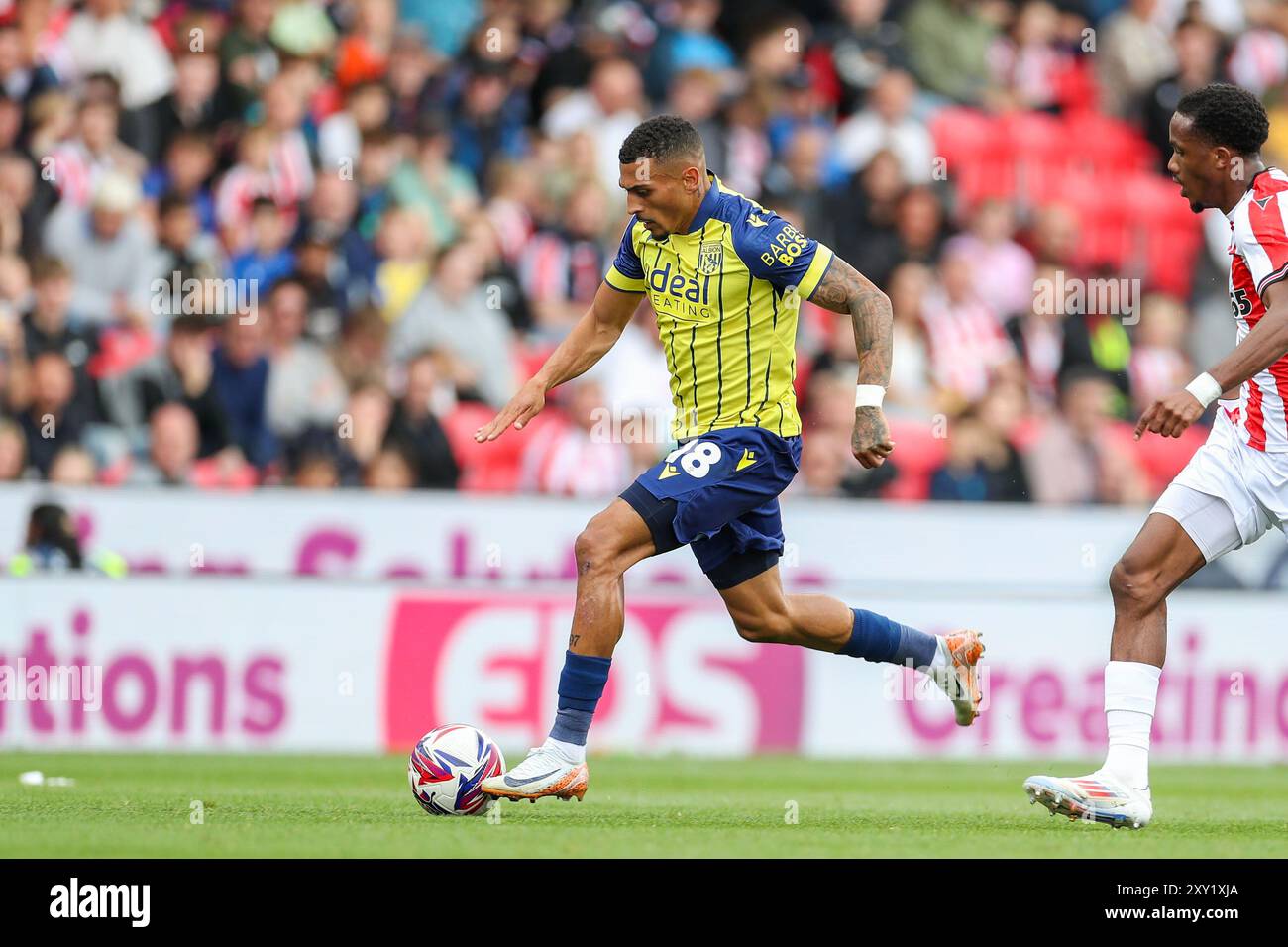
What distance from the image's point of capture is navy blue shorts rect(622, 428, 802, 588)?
823 cm

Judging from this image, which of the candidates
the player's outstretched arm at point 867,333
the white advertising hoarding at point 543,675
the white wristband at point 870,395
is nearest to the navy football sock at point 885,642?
the player's outstretched arm at point 867,333

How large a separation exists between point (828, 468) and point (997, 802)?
575 centimetres

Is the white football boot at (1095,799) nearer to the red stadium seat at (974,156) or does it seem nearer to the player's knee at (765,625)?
the player's knee at (765,625)

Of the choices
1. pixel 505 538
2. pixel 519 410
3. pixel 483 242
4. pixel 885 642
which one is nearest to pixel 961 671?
pixel 885 642

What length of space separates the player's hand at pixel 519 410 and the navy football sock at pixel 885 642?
5.60ft

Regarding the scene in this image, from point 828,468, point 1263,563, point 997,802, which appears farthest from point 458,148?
point 997,802

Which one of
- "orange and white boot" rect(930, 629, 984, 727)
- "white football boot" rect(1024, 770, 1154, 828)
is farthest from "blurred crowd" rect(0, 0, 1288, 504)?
"white football boot" rect(1024, 770, 1154, 828)

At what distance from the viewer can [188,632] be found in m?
13.1

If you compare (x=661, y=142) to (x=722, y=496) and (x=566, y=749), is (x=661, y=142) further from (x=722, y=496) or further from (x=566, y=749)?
(x=566, y=749)

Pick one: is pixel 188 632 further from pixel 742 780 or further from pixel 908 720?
pixel 908 720

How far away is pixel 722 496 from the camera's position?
27.3 ft

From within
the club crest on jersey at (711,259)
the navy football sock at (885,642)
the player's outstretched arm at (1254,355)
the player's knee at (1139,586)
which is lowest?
the navy football sock at (885,642)

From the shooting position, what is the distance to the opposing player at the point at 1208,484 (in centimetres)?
776

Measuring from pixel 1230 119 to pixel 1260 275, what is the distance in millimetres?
631
